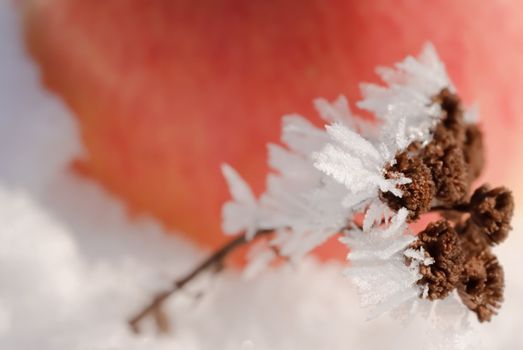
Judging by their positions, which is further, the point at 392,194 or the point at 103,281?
the point at 103,281

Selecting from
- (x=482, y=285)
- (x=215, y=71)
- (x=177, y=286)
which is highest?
(x=215, y=71)

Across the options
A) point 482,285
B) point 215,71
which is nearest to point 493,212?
point 482,285

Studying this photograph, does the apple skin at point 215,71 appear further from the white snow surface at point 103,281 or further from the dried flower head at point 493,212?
the dried flower head at point 493,212

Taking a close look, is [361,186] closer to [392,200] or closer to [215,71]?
[392,200]

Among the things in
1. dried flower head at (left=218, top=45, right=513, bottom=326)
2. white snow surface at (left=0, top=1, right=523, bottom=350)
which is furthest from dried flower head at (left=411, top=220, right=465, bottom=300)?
white snow surface at (left=0, top=1, right=523, bottom=350)

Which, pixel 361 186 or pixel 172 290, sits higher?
pixel 172 290
